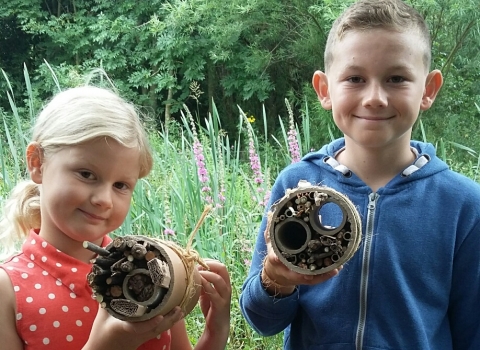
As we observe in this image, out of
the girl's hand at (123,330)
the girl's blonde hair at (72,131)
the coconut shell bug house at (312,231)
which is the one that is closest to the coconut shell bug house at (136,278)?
the girl's hand at (123,330)

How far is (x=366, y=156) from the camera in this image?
1376 mm

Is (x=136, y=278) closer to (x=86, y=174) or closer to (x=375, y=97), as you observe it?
(x=86, y=174)

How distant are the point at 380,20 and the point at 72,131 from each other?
0.72m

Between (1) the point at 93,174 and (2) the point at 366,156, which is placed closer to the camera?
(1) the point at 93,174

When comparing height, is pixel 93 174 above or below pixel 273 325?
above

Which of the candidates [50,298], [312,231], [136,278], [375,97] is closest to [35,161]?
[50,298]

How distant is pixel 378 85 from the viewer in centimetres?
128

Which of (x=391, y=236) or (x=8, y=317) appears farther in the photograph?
(x=391, y=236)

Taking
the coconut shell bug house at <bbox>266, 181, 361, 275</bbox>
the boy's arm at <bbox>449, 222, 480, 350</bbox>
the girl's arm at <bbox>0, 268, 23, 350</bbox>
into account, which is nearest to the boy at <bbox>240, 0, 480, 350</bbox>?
the boy's arm at <bbox>449, 222, 480, 350</bbox>

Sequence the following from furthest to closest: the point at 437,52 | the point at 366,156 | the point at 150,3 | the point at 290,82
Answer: the point at 150,3 < the point at 290,82 < the point at 437,52 < the point at 366,156

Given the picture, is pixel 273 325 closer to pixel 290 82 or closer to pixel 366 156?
pixel 366 156

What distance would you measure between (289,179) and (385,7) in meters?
0.45

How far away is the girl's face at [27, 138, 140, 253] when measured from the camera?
1.24 metres

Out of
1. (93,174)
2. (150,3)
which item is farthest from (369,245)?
(150,3)
